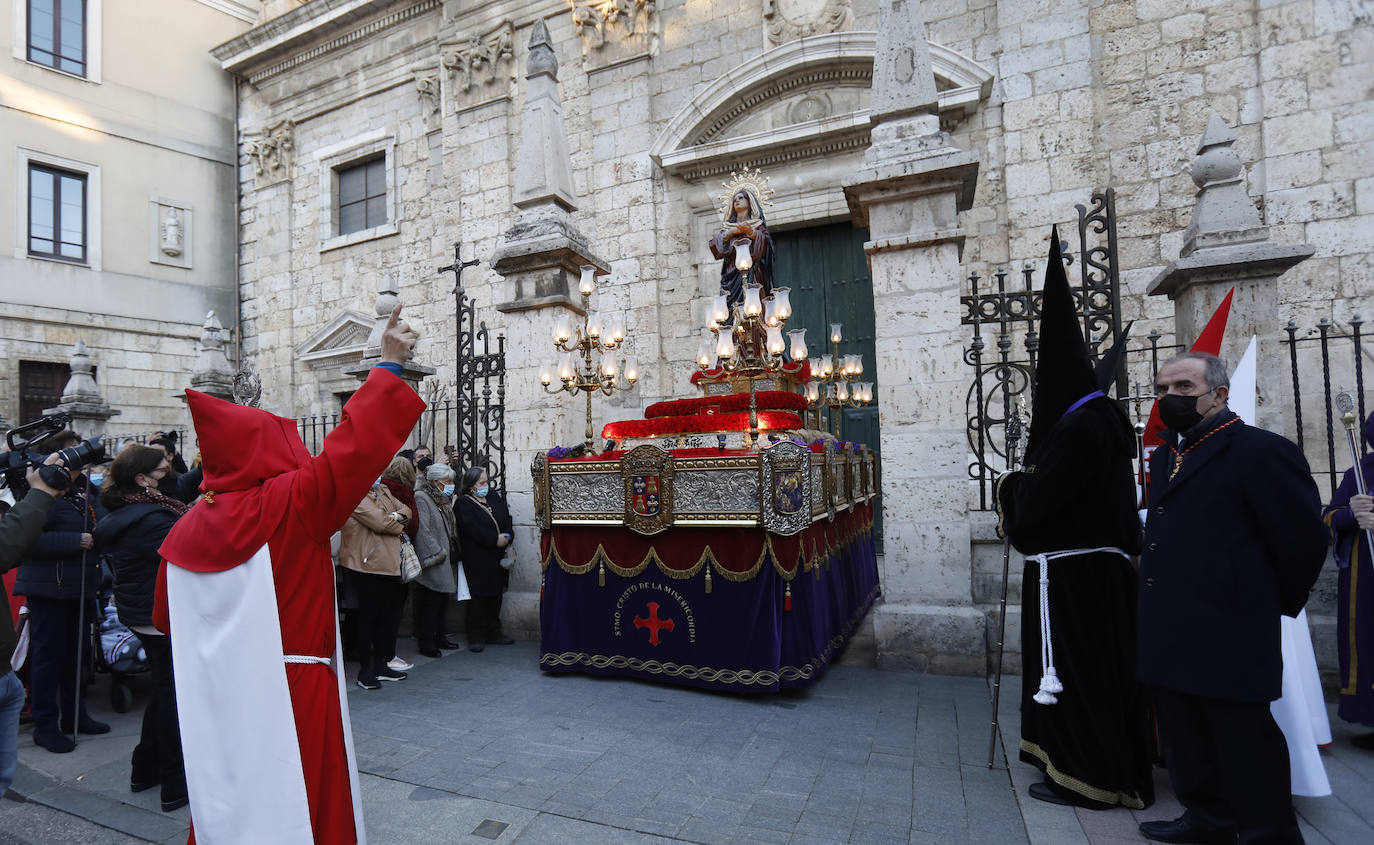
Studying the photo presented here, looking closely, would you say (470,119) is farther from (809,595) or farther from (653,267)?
(809,595)

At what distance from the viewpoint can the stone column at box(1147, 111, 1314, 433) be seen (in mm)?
4805

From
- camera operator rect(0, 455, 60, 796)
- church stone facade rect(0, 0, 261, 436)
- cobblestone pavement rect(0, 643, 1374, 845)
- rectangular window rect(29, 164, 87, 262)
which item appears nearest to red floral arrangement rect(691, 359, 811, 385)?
cobblestone pavement rect(0, 643, 1374, 845)

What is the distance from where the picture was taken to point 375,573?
5.59 meters

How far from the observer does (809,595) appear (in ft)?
17.1

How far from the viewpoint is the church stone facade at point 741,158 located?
22.1 feet

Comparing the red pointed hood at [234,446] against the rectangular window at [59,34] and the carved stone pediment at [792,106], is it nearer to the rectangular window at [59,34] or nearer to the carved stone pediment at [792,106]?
the carved stone pediment at [792,106]

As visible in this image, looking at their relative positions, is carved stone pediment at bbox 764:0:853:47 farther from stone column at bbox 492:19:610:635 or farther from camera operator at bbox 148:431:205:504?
camera operator at bbox 148:431:205:504

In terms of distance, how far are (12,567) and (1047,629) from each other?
5003 mm

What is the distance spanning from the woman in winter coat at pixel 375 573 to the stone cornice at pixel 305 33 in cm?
1208

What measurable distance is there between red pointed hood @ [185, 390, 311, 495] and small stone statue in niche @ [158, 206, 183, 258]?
55.0 ft

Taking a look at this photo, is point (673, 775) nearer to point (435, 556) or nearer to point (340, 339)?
point (435, 556)

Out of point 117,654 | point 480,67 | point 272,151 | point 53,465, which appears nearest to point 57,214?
point 272,151

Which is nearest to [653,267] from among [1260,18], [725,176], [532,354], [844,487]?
[725,176]

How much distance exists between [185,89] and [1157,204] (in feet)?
64.5
